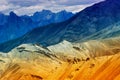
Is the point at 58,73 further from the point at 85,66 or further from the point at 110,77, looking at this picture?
the point at 110,77

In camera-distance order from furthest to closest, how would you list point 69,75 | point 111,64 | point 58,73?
point 58,73 < point 69,75 < point 111,64

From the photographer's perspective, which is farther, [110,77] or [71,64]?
[71,64]

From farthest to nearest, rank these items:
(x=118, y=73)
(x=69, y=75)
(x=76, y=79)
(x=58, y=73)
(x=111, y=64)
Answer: (x=58, y=73)
(x=69, y=75)
(x=76, y=79)
(x=111, y=64)
(x=118, y=73)

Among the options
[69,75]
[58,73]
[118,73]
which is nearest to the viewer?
[118,73]

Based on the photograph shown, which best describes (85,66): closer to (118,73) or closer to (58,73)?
(58,73)

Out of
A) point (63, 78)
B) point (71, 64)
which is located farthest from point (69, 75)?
point (71, 64)

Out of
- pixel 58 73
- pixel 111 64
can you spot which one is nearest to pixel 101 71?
pixel 111 64

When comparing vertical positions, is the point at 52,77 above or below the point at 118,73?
below

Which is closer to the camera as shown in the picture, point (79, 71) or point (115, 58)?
point (115, 58)

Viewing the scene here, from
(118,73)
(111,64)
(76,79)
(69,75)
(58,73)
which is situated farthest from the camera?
(58,73)
